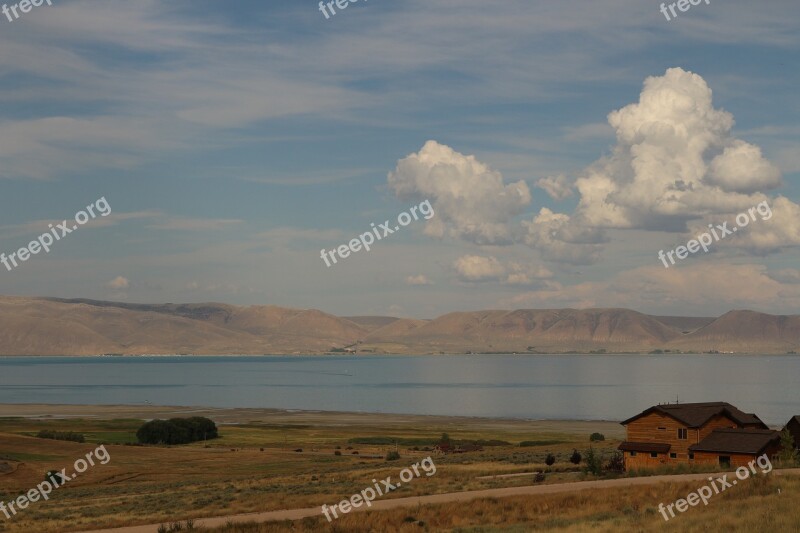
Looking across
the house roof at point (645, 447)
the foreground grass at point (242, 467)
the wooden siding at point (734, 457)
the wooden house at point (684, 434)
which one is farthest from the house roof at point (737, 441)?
the foreground grass at point (242, 467)

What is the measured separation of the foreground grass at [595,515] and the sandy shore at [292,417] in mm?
81714

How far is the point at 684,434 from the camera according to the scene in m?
59.4

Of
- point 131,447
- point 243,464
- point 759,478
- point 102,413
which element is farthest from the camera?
point 102,413

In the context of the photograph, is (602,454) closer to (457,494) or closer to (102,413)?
(457,494)

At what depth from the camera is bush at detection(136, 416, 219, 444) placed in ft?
379

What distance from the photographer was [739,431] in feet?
186

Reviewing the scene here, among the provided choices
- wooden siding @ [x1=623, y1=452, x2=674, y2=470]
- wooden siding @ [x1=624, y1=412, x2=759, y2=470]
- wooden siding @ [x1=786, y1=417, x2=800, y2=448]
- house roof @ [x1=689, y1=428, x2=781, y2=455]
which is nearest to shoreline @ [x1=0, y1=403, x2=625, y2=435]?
wooden siding @ [x1=624, y1=412, x2=759, y2=470]

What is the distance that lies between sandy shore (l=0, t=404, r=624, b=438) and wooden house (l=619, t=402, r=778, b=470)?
55.8 m

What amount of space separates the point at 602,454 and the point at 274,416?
4154 inches

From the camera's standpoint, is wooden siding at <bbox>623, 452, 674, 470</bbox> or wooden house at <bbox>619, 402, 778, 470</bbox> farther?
wooden siding at <bbox>623, 452, 674, 470</bbox>

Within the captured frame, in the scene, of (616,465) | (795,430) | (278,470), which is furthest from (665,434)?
(278,470)

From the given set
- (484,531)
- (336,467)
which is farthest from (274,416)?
(484,531)

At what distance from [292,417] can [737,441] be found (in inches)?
4619

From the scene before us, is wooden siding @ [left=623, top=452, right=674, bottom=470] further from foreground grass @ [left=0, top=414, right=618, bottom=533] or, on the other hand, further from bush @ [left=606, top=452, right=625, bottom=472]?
foreground grass @ [left=0, top=414, right=618, bottom=533]
